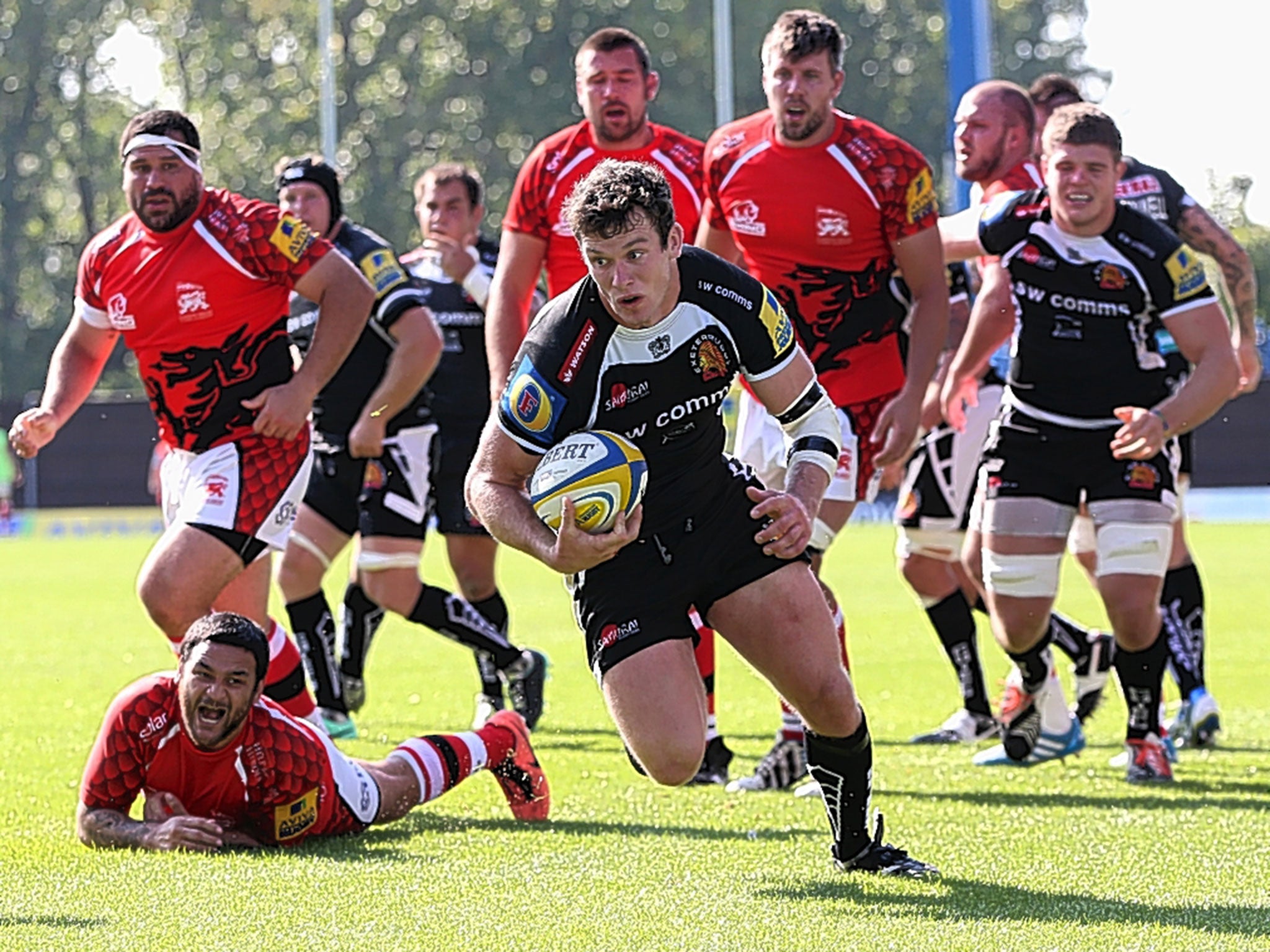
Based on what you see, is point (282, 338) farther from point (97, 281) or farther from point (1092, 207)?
point (1092, 207)

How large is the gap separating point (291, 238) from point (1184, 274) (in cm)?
325

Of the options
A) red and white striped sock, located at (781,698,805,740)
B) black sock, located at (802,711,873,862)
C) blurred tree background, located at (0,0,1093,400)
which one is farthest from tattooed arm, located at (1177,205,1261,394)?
blurred tree background, located at (0,0,1093,400)

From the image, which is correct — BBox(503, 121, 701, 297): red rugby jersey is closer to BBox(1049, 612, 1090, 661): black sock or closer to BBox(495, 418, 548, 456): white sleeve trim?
BBox(1049, 612, 1090, 661): black sock

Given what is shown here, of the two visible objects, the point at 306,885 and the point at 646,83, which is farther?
the point at 646,83

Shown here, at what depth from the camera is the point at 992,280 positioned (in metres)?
8.21

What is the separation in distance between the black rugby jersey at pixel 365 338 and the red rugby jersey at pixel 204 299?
50.3 inches

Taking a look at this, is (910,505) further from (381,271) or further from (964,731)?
(381,271)

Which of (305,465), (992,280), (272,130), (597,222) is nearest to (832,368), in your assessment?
(992,280)

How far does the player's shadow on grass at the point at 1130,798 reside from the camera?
22.6 ft

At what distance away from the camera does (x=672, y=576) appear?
216 inches

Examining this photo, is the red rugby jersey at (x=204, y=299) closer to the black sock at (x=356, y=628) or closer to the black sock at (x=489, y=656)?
the black sock at (x=489, y=656)

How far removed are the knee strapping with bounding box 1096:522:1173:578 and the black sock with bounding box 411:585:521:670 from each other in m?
2.87

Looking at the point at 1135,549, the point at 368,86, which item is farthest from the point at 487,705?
the point at 368,86

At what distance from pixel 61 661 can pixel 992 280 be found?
727 cm
